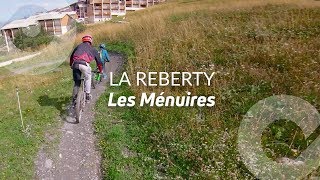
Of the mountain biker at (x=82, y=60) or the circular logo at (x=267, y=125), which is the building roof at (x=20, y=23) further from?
the circular logo at (x=267, y=125)

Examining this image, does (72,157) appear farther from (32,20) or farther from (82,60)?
(32,20)

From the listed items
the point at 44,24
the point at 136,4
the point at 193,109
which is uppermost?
the point at 44,24

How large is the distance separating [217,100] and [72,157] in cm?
430

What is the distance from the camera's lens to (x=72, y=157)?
25.1ft

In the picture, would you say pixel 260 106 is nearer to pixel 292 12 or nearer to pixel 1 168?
pixel 1 168

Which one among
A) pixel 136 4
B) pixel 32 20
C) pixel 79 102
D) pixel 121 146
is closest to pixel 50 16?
pixel 32 20

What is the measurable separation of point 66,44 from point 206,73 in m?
5.30

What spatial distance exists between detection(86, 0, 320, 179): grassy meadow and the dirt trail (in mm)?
319

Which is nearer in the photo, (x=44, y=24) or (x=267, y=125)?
(x=267, y=125)

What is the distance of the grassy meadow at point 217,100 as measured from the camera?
6695 millimetres

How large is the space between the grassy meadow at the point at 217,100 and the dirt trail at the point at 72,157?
319mm

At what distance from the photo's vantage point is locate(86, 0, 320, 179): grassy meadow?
6695 mm

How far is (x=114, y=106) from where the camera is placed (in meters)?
10.7

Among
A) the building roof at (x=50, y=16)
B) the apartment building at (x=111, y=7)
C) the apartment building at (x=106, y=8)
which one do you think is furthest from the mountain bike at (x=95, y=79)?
the apartment building at (x=106, y=8)
